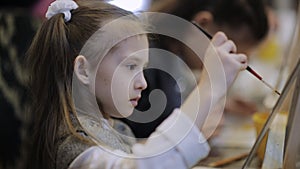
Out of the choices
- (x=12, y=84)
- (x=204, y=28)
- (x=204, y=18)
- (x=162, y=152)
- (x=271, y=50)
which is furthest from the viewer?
(x=271, y=50)

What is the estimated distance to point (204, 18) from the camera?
71 cm

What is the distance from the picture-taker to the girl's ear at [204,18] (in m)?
0.67

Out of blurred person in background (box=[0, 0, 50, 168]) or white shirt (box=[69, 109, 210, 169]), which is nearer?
white shirt (box=[69, 109, 210, 169])

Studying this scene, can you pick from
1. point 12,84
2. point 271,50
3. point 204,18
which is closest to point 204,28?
point 204,18

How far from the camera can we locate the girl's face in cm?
42

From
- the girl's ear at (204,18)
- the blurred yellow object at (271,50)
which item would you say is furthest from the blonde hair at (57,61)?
the blurred yellow object at (271,50)

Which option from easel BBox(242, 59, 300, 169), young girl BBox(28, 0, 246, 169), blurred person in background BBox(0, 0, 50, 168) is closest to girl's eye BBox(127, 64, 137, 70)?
young girl BBox(28, 0, 246, 169)

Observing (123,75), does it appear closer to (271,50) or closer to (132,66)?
(132,66)

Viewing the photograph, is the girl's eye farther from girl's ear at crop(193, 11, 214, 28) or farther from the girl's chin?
girl's ear at crop(193, 11, 214, 28)

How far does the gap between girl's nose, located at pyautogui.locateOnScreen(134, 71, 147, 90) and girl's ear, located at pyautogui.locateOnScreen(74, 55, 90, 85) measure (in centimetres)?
4

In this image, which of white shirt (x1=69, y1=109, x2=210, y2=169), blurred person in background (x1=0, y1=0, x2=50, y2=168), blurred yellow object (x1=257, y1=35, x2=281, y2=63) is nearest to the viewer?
white shirt (x1=69, y1=109, x2=210, y2=169)

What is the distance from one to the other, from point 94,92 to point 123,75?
26 mm

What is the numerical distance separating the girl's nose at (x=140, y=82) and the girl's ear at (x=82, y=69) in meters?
0.04

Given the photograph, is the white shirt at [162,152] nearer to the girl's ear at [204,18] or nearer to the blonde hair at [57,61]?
the blonde hair at [57,61]
